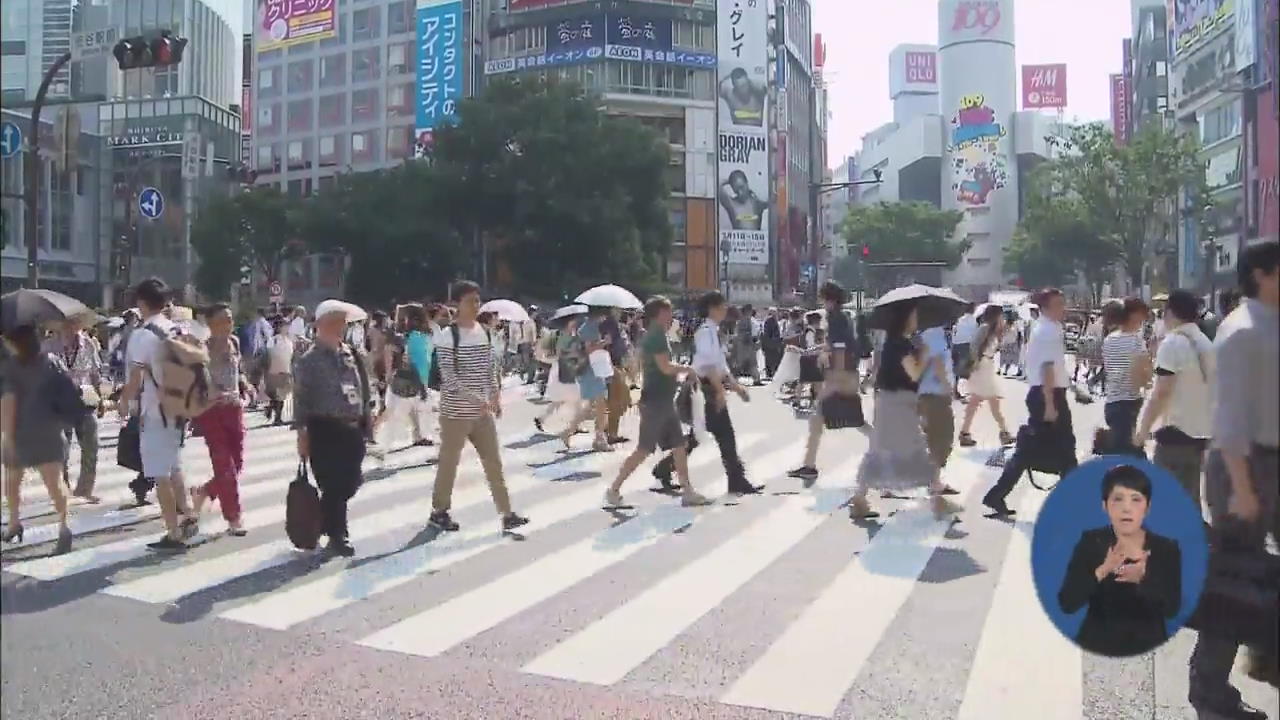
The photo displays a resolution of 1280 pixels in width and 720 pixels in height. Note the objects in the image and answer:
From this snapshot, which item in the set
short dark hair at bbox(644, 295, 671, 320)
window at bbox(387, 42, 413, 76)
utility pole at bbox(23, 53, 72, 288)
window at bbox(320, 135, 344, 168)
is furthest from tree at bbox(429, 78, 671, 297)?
utility pole at bbox(23, 53, 72, 288)

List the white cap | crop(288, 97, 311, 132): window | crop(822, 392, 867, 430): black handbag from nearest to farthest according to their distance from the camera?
crop(822, 392, 867, 430): black handbag → the white cap → crop(288, 97, 311, 132): window

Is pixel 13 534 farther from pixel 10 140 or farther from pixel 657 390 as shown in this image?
pixel 657 390

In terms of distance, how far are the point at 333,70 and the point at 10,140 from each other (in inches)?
2886

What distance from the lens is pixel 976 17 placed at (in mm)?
102812

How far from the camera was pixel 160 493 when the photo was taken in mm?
6891

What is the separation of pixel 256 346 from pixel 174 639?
2.58 meters

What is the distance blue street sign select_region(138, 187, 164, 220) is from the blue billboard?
6076 centimetres

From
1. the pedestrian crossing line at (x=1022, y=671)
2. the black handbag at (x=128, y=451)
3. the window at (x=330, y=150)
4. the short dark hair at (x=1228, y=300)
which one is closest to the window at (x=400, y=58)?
the window at (x=330, y=150)

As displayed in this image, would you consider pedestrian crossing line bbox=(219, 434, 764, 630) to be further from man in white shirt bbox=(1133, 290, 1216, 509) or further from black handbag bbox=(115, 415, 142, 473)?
man in white shirt bbox=(1133, 290, 1216, 509)

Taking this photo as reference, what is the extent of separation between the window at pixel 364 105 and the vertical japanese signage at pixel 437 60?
224 inches

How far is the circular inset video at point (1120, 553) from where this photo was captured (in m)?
1.28

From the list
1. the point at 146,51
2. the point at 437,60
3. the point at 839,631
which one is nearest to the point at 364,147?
the point at 437,60

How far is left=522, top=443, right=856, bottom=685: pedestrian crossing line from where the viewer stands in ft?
16.7

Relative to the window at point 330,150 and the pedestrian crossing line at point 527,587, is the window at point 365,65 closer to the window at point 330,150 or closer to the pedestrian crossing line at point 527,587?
the window at point 330,150
